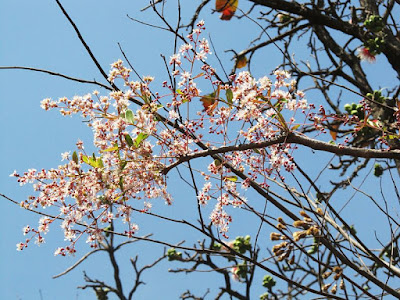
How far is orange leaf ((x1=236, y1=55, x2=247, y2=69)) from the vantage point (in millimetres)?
4551

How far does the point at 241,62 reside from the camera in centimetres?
458

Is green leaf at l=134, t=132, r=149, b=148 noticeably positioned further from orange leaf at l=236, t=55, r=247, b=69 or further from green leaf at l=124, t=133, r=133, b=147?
orange leaf at l=236, t=55, r=247, b=69

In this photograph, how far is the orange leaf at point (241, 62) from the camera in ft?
14.9

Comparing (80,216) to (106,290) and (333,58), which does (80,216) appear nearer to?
(333,58)

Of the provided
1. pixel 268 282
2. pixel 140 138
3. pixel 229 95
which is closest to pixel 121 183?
pixel 140 138

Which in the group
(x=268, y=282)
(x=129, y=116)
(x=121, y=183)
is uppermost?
(x=268, y=282)

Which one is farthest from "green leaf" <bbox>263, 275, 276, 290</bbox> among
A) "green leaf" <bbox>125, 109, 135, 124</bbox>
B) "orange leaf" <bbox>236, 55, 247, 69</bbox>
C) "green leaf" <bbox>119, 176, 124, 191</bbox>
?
"green leaf" <bbox>125, 109, 135, 124</bbox>

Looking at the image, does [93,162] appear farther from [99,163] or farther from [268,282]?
[268,282]

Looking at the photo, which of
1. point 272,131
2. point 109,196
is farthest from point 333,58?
point 109,196

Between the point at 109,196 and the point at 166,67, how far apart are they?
472 millimetres

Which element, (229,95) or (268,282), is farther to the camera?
(268,282)

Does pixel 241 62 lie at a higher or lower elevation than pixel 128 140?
higher

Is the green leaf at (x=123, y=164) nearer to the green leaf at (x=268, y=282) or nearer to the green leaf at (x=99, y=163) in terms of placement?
the green leaf at (x=99, y=163)

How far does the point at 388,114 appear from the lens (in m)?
3.83
